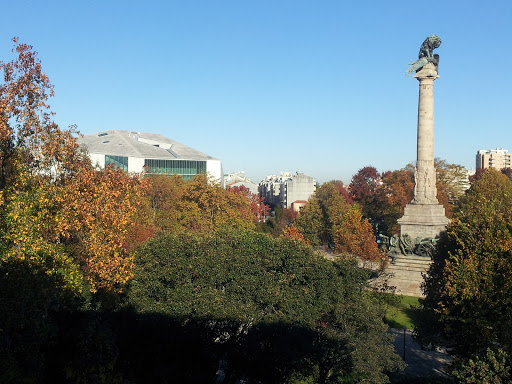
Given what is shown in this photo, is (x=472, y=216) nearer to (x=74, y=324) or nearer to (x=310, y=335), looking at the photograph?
(x=310, y=335)

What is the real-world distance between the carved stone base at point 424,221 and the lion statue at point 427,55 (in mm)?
9624

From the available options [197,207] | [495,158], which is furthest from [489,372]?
[495,158]

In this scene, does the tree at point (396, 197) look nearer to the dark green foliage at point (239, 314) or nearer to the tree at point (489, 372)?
the dark green foliage at point (239, 314)

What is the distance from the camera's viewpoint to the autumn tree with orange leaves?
47.7 ft

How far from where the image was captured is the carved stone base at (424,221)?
112 ft

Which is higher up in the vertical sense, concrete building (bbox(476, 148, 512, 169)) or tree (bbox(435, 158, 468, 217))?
concrete building (bbox(476, 148, 512, 169))

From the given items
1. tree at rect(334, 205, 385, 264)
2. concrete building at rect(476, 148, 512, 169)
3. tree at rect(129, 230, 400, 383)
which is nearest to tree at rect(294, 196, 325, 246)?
tree at rect(334, 205, 385, 264)

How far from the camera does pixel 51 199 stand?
16203 mm

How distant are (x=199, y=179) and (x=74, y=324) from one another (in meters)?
32.0

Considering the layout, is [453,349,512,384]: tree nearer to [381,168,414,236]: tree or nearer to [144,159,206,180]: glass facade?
[381,168,414,236]: tree

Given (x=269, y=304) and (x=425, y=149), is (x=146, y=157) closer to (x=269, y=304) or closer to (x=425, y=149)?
(x=425, y=149)

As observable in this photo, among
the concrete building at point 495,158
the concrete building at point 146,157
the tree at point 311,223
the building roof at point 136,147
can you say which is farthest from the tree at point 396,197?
the concrete building at point 495,158

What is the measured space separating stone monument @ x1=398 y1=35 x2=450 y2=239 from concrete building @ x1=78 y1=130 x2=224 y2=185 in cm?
3837

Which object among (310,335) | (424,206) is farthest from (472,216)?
(424,206)
